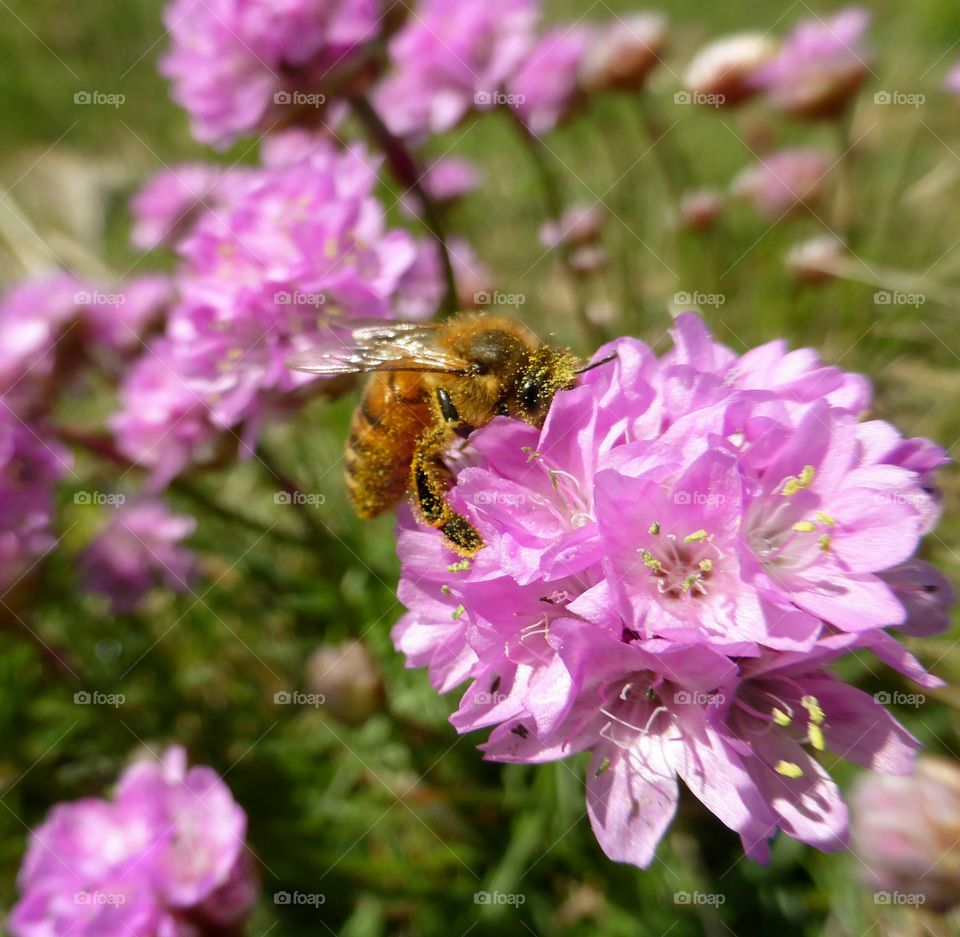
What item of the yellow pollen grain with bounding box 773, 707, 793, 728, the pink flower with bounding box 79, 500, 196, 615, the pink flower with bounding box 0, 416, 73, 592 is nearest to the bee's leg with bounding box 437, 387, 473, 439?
the yellow pollen grain with bounding box 773, 707, 793, 728

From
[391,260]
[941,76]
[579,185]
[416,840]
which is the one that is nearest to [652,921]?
[416,840]

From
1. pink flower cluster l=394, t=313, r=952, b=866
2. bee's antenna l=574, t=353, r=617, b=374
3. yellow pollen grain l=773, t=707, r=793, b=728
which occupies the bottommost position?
yellow pollen grain l=773, t=707, r=793, b=728

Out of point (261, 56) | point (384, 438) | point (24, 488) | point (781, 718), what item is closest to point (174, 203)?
point (261, 56)

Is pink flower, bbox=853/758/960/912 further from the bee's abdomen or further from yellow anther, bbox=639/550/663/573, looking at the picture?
the bee's abdomen

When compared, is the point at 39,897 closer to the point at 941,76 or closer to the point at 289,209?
the point at 289,209

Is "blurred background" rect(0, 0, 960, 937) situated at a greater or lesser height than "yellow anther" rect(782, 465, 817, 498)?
lesser

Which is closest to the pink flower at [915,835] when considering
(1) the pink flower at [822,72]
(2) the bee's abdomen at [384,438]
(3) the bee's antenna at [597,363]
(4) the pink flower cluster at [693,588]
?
(4) the pink flower cluster at [693,588]
